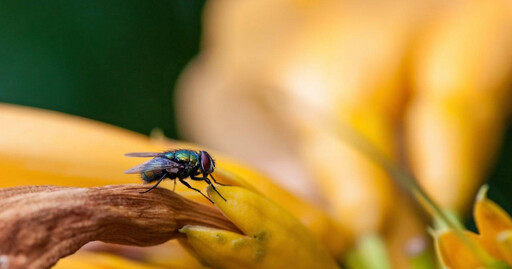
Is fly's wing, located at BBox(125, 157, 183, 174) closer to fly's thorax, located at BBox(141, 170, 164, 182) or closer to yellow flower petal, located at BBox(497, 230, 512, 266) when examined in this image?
fly's thorax, located at BBox(141, 170, 164, 182)

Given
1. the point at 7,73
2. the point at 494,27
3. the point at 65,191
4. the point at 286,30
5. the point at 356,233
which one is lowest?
the point at 356,233

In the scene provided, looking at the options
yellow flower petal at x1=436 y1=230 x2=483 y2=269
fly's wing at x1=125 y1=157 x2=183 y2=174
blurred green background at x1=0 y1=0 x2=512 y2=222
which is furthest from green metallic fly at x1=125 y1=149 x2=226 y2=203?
blurred green background at x1=0 y1=0 x2=512 y2=222

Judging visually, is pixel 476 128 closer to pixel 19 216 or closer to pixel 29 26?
pixel 19 216

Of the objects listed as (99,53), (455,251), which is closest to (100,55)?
(99,53)

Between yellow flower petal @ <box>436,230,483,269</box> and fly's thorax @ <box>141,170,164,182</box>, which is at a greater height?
fly's thorax @ <box>141,170,164,182</box>

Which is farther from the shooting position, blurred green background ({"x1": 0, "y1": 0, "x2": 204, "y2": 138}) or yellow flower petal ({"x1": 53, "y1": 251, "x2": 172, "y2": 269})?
blurred green background ({"x1": 0, "y1": 0, "x2": 204, "y2": 138})

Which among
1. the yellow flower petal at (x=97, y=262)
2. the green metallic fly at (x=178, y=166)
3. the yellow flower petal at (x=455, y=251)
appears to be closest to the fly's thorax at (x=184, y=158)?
the green metallic fly at (x=178, y=166)

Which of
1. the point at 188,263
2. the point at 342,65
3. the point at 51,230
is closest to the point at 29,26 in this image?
the point at 342,65
